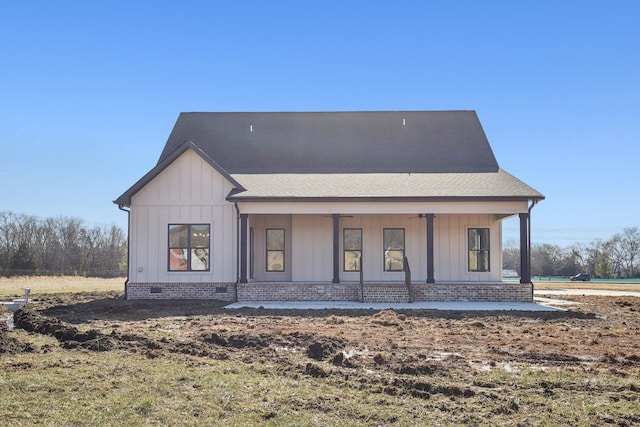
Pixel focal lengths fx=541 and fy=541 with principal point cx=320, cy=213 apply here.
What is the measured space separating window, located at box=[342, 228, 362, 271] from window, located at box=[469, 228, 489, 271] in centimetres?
407

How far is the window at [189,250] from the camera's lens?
727 inches

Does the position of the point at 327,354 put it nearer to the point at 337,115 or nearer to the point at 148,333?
the point at 148,333

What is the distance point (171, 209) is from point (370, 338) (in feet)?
34.8

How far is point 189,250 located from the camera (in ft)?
60.5

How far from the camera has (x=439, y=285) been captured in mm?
17688

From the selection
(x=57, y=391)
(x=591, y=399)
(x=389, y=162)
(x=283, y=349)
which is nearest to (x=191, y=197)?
(x=389, y=162)

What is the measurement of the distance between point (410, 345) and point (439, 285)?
862 cm

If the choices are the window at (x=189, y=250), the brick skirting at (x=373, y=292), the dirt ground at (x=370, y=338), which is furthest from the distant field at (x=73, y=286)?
the dirt ground at (x=370, y=338)

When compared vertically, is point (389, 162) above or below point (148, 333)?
above

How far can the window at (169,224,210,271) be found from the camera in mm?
18453

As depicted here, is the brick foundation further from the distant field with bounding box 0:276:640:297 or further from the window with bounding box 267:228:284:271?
the distant field with bounding box 0:276:640:297

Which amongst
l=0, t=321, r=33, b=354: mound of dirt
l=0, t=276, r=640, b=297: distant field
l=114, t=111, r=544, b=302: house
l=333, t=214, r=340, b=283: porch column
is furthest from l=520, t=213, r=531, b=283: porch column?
l=0, t=321, r=33, b=354: mound of dirt

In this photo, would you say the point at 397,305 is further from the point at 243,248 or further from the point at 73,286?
the point at 73,286

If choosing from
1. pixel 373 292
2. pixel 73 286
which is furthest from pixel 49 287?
pixel 373 292
